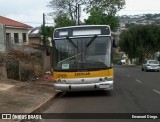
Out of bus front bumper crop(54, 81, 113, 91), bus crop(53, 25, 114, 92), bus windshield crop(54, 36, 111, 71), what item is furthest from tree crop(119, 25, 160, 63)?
bus front bumper crop(54, 81, 113, 91)

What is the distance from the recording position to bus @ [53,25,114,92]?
17906mm

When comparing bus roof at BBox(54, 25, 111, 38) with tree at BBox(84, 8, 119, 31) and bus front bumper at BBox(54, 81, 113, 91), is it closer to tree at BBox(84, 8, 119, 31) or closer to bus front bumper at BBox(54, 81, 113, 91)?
bus front bumper at BBox(54, 81, 113, 91)

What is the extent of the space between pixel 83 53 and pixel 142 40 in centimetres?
6411

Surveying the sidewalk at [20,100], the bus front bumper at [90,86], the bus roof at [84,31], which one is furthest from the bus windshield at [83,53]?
the sidewalk at [20,100]

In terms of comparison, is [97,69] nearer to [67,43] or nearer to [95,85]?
[95,85]

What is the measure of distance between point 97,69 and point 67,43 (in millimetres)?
1860

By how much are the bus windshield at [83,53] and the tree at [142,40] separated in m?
61.4

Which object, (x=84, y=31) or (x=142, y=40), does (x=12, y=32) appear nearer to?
(x=84, y=31)

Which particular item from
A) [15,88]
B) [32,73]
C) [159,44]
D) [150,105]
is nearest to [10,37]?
[32,73]

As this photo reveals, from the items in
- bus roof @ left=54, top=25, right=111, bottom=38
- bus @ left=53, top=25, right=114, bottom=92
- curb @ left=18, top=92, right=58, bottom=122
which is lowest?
curb @ left=18, top=92, right=58, bottom=122

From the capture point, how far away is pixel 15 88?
63.6 feet

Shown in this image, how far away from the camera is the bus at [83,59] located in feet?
58.7

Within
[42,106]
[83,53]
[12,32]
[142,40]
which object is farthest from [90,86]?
[142,40]

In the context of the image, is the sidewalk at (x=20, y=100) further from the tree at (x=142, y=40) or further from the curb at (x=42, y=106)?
the tree at (x=142, y=40)
